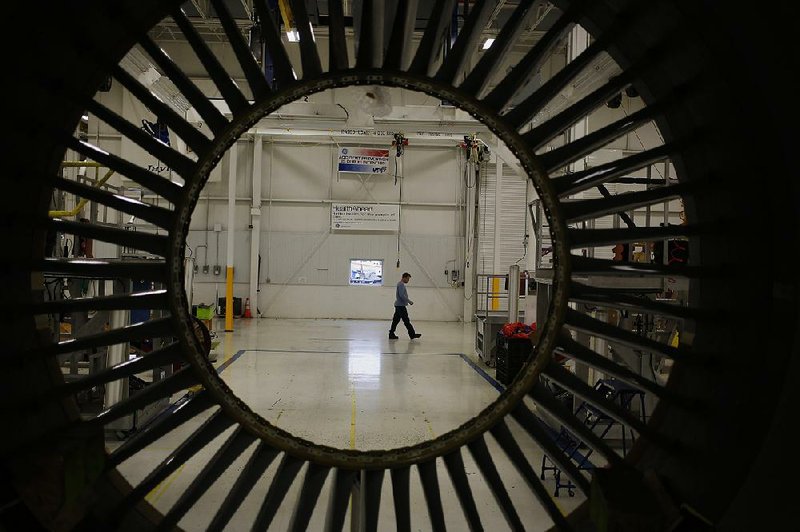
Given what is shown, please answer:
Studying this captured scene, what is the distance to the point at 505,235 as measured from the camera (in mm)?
15469

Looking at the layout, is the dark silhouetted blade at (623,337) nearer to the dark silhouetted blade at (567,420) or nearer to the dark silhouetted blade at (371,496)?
the dark silhouetted blade at (567,420)

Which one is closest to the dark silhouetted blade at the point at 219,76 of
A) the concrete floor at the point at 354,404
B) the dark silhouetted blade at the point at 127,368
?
the dark silhouetted blade at the point at 127,368

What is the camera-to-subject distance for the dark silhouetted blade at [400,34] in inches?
64.0

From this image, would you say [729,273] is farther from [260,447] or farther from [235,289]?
[235,289]

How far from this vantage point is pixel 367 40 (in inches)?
66.0

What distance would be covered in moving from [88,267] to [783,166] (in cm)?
215

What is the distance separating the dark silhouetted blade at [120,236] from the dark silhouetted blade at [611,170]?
1.36 metres

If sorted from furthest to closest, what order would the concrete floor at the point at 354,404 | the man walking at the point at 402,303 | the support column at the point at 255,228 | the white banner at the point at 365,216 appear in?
the white banner at the point at 365,216 → the support column at the point at 255,228 → the man walking at the point at 402,303 → the concrete floor at the point at 354,404

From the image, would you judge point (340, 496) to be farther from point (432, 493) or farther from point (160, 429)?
point (160, 429)

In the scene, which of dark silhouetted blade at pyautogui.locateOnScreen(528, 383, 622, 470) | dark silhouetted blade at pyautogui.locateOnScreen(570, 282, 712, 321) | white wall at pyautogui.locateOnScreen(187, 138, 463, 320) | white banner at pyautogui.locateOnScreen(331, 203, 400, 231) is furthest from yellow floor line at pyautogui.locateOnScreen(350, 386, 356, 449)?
white banner at pyautogui.locateOnScreen(331, 203, 400, 231)

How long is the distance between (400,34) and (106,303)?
1368mm

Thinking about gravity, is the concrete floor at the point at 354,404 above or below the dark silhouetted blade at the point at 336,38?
below

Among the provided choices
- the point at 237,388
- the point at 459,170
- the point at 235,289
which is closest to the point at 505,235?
the point at 459,170

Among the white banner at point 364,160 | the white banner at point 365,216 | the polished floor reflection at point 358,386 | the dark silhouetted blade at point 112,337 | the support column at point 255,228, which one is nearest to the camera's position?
the dark silhouetted blade at point 112,337
